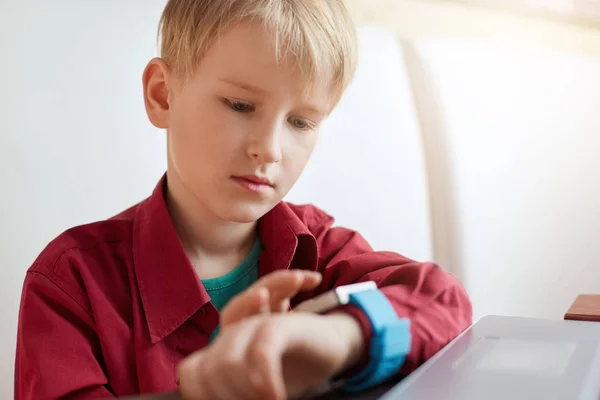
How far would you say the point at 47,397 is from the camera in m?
0.51

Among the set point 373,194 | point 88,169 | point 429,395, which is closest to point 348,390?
point 429,395

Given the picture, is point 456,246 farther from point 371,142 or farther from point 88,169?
point 88,169

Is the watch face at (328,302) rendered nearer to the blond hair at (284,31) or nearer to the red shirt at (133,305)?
the red shirt at (133,305)

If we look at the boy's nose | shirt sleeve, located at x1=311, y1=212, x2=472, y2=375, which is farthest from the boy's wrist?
the boy's nose

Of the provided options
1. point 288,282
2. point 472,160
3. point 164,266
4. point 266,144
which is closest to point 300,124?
point 266,144

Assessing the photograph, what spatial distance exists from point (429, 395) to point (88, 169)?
53 centimetres

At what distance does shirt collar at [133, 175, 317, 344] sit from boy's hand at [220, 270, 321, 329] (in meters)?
0.24

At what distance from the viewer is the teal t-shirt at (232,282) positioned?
68cm

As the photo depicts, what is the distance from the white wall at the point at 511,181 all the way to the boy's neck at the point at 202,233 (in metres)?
0.45

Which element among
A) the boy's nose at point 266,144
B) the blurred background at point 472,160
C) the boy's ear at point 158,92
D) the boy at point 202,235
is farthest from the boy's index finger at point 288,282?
the blurred background at point 472,160

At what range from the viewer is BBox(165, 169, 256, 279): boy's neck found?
68cm

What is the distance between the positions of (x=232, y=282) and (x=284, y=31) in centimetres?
25

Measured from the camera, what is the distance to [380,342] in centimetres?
40

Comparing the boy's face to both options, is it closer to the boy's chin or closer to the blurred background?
the boy's chin
